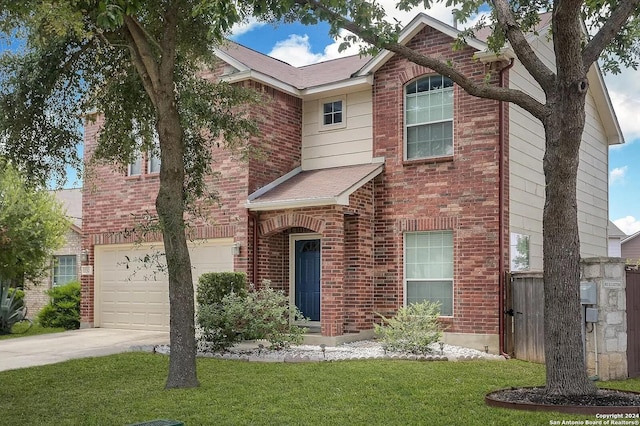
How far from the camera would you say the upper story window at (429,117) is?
15.2 meters

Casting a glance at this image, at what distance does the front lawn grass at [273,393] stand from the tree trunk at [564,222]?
976 millimetres

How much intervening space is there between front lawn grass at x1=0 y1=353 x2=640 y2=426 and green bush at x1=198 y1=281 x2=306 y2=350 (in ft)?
3.37

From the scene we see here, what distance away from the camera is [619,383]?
10.6 meters

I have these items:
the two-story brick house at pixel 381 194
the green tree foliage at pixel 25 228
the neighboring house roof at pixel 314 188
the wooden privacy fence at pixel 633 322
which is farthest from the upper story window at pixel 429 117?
the green tree foliage at pixel 25 228

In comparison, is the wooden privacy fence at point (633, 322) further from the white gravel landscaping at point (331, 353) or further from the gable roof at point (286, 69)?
the gable roof at point (286, 69)

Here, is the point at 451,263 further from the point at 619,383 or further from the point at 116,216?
the point at 116,216

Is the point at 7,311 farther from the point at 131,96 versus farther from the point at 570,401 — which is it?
the point at 570,401

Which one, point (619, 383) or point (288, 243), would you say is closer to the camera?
point (619, 383)

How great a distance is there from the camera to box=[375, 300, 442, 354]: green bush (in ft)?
43.3

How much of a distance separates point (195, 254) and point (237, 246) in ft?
6.19

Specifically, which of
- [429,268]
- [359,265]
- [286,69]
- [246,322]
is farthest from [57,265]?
[429,268]

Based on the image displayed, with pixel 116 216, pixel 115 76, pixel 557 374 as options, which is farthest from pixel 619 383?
pixel 116 216

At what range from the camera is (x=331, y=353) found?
13.3 metres

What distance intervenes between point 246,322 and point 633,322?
6981 mm
